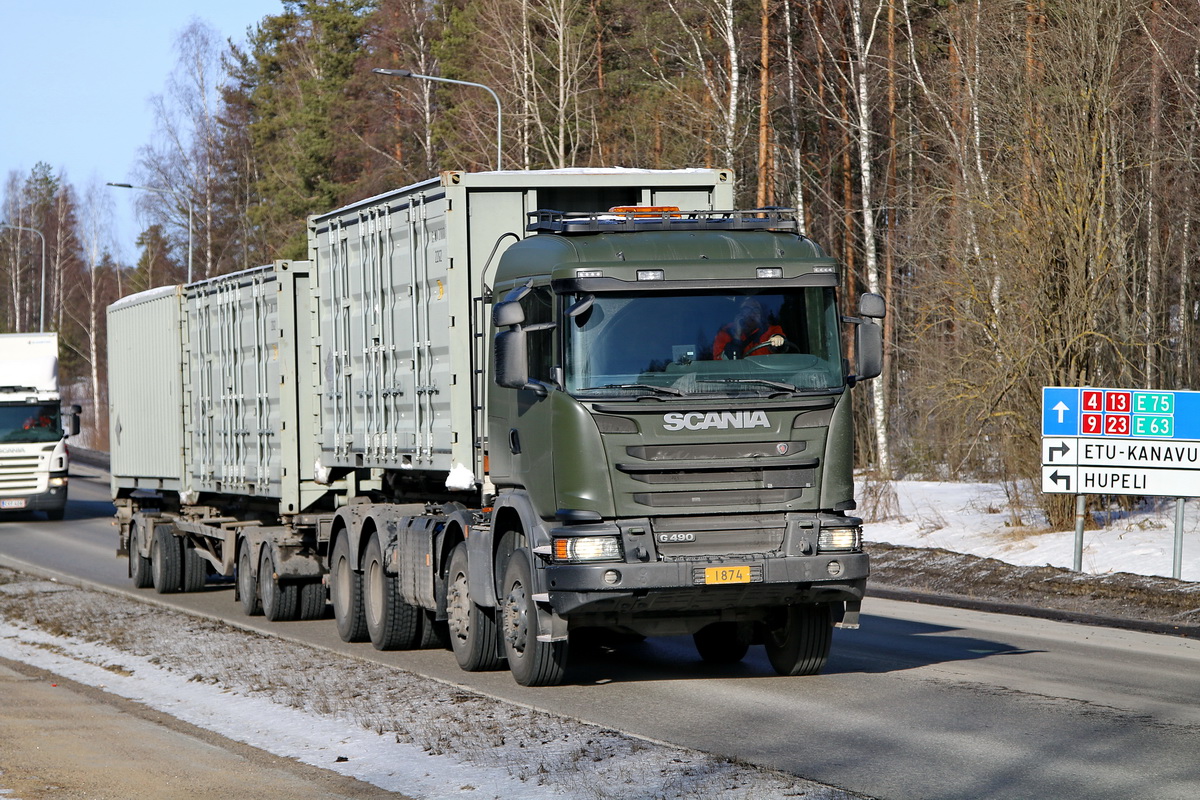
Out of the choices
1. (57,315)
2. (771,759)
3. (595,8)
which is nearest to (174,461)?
(771,759)

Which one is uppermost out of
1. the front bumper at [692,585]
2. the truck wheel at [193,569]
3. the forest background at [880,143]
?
the forest background at [880,143]

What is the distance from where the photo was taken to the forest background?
72.5 feet

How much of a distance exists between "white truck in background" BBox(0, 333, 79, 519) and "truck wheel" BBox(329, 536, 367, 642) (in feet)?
63.7

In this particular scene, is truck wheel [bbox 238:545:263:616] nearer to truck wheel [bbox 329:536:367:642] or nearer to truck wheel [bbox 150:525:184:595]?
truck wheel [bbox 329:536:367:642]

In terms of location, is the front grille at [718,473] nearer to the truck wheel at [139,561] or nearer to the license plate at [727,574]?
the license plate at [727,574]

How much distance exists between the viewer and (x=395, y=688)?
1120cm

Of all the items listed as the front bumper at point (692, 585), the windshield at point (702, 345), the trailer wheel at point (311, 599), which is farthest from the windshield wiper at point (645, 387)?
the trailer wheel at point (311, 599)

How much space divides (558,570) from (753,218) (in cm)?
292

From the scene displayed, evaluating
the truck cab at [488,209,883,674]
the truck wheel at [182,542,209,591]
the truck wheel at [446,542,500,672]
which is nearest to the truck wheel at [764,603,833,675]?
the truck cab at [488,209,883,674]

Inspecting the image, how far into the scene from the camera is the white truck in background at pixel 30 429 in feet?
109

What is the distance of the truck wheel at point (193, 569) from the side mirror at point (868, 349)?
11709mm

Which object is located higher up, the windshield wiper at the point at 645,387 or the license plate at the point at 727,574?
the windshield wiper at the point at 645,387

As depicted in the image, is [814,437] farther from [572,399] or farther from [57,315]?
[57,315]

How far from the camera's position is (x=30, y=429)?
33562 mm
